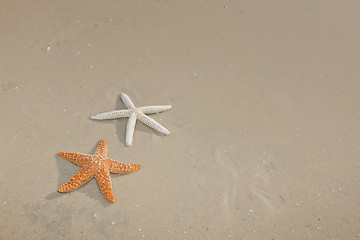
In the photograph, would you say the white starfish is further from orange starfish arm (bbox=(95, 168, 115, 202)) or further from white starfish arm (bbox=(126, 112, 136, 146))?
orange starfish arm (bbox=(95, 168, 115, 202))

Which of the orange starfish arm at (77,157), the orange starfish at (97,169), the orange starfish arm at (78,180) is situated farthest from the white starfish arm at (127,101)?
the orange starfish arm at (78,180)

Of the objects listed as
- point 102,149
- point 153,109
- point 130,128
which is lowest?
point 102,149

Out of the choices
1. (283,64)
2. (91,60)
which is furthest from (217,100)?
(91,60)

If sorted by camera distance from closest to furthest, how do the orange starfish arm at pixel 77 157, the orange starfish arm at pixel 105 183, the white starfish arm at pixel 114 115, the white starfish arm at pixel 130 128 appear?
1. the orange starfish arm at pixel 105 183
2. the orange starfish arm at pixel 77 157
3. the white starfish arm at pixel 130 128
4. the white starfish arm at pixel 114 115

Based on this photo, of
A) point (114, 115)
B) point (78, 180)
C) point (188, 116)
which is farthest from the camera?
point (188, 116)

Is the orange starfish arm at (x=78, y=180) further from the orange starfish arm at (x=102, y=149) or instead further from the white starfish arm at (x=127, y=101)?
the white starfish arm at (x=127, y=101)

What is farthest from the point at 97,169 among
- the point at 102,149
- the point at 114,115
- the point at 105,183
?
the point at 114,115

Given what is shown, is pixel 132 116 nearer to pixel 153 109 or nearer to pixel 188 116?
pixel 153 109
